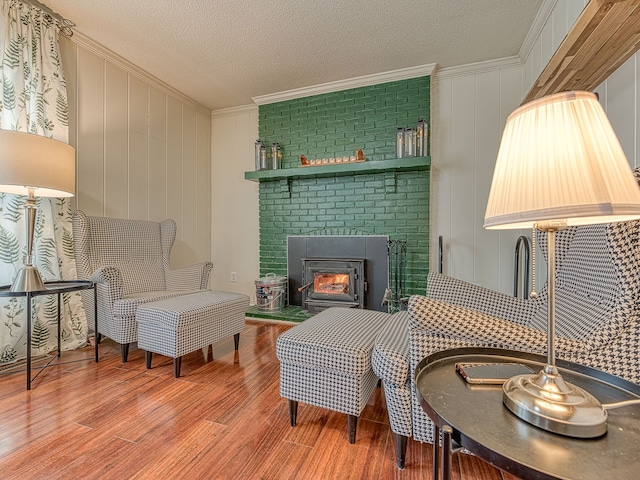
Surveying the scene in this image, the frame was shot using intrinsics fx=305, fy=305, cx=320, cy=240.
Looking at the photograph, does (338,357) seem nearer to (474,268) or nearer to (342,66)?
(474,268)

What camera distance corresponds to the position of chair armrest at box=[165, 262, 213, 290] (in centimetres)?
271

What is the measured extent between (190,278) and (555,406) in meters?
2.67

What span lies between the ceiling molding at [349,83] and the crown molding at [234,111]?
0.13 meters

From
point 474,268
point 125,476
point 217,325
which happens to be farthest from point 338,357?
point 474,268

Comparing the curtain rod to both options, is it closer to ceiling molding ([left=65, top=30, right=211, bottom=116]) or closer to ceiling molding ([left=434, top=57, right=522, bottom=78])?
ceiling molding ([left=65, top=30, right=211, bottom=116])

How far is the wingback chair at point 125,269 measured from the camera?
2117 millimetres

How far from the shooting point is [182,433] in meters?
1.36

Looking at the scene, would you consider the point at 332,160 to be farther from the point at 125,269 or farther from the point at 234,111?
the point at 125,269

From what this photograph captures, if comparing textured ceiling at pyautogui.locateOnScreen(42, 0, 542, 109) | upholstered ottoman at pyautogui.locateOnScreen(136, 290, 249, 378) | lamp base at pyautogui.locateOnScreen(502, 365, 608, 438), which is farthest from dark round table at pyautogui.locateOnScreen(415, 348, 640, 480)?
textured ceiling at pyautogui.locateOnScreen(42, 0, 542, 109)

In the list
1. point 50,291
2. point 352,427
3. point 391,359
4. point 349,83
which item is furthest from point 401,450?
point 349,83

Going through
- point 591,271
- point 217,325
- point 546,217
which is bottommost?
point 217,325

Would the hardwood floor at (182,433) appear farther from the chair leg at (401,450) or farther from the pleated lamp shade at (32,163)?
the pleated lamp shade at (32,163)

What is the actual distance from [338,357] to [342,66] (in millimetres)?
2757

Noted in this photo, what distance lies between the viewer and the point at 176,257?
3.53 metres
